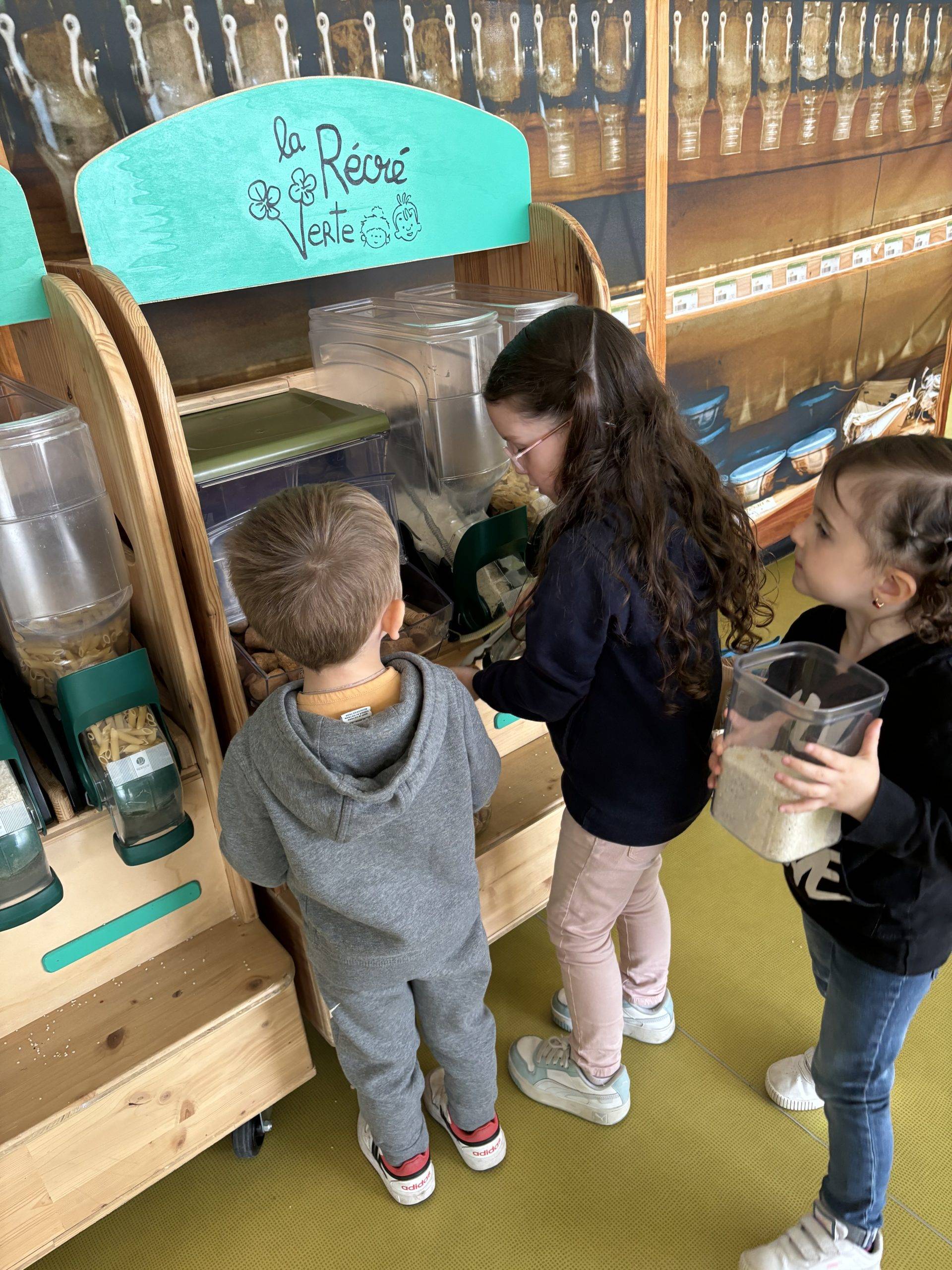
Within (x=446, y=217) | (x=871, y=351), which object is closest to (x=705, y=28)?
(x=446, y=217)

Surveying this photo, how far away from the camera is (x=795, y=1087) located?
58.0 inches

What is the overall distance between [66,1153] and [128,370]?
42.3 inches

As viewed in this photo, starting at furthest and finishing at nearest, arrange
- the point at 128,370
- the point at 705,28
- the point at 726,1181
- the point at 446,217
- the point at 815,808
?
the point at 705,28 → the point at 446,217 → the point at 726,1181 → the point at 128,370 → the point at 815,808

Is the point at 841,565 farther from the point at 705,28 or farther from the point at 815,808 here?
the point at 705,28

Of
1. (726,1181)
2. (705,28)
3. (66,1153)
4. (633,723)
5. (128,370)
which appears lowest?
(726,1181)

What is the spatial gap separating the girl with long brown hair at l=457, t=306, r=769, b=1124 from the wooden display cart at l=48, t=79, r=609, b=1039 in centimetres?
37

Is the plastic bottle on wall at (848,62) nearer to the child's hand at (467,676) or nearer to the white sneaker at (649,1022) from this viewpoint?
the child's hand at (467,676)

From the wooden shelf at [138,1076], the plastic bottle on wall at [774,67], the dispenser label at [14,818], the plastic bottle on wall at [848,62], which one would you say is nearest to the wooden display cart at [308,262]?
the wooden shelf at [138,1076]

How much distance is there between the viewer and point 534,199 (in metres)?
2.07

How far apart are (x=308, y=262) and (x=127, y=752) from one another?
31.8 inches

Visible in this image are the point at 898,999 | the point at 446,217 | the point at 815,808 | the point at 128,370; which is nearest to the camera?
the point at 815,808

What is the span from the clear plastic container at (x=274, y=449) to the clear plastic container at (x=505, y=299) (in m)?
0.32

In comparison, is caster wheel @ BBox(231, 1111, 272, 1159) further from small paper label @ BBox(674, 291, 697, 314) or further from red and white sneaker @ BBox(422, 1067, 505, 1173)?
small paper label @ BBox(674, 291, 697, 314)

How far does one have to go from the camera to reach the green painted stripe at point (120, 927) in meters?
1.29
